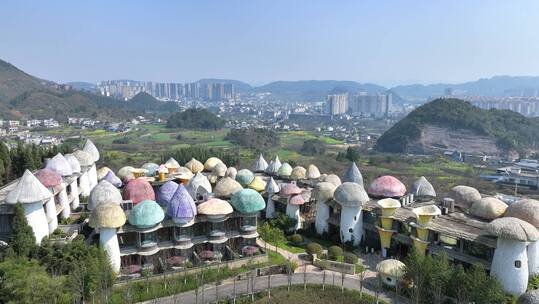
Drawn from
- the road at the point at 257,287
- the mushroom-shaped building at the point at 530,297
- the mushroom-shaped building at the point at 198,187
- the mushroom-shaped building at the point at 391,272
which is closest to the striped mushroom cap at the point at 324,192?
the road at the point at 257,287

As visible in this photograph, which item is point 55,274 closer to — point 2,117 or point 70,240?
point 70,240

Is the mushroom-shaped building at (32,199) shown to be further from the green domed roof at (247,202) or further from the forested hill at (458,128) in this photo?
the forested hill at (458,128)

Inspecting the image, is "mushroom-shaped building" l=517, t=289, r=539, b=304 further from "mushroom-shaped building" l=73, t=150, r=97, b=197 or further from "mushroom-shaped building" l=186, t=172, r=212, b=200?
"mushroom-shaped building" l=73, t=150, r=97, b=197

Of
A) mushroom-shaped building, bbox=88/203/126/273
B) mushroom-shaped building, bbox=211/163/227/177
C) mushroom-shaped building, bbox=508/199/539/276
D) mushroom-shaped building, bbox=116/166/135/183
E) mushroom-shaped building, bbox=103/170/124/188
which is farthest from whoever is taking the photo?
mushroom-shaped building, bbox=211/163/227/177


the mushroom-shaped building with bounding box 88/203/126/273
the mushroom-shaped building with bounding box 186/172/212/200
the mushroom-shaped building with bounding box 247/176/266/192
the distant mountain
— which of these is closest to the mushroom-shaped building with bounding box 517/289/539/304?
the mushroom-shaped building with bounding box 247/176/266/192

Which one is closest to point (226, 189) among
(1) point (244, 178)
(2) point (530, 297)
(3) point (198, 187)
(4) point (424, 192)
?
(3) point (198, 187)
